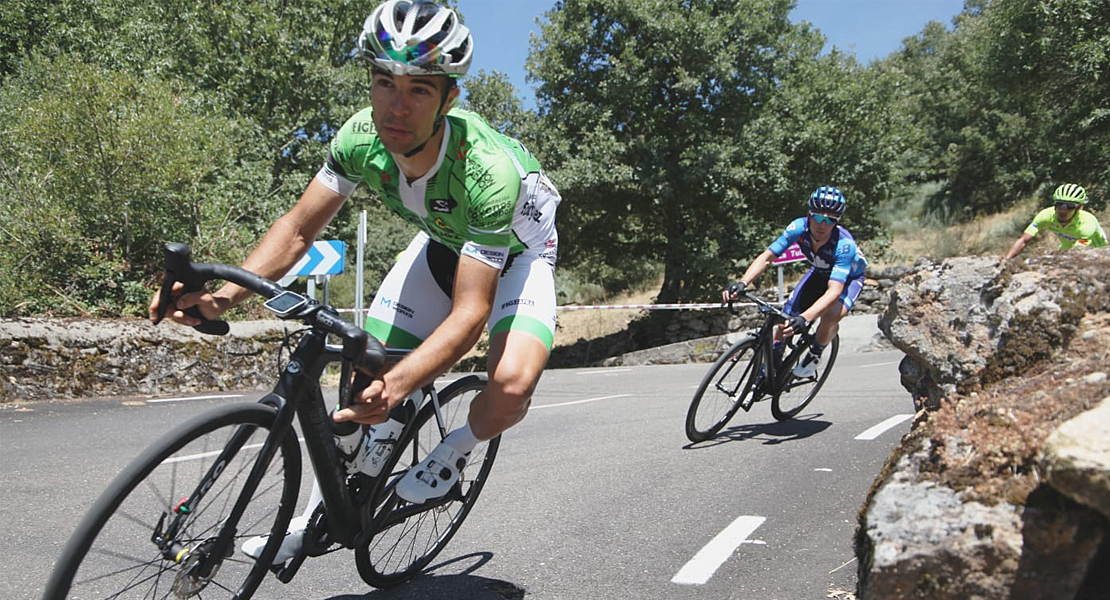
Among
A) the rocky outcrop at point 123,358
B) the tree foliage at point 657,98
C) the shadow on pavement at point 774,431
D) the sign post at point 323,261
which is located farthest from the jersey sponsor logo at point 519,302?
the tree foliage at point 657,98

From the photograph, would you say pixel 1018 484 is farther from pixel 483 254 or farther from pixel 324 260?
pixel 324 260

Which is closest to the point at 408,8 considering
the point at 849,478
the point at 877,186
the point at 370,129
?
the point at 370,129

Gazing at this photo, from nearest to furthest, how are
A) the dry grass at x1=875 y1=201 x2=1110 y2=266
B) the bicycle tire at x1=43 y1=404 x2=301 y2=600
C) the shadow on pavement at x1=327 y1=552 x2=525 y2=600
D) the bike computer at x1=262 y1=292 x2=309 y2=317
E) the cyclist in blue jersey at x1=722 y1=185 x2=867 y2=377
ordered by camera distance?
the bicycle tire at x1=43 y1=404 x2=301 y2=600, the bike computer at x1=262 y1=292 x2=309 y2=317, the shadow on pavement at x1=327 y1=552 x2=525 y2=600, the cyclist in blue jersey at x1=722 y1=185 x2=867 y2=377, the dry grass at x1=875 y1=201 x2=1110 y2=266

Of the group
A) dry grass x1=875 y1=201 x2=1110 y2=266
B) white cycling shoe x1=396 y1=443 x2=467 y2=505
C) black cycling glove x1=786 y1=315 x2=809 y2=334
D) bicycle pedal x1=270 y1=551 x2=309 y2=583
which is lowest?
bicycle pedal x1=270 y1=551 x2=309 y2=583

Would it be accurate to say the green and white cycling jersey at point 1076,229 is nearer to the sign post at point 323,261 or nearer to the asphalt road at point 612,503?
the asphalt road at point 612,503

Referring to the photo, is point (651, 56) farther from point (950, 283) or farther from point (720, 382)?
point (950, 283)

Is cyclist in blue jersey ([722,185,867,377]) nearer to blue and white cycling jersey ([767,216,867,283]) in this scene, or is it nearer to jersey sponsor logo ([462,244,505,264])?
blue and white cycling jersey ([767,216,867,283])

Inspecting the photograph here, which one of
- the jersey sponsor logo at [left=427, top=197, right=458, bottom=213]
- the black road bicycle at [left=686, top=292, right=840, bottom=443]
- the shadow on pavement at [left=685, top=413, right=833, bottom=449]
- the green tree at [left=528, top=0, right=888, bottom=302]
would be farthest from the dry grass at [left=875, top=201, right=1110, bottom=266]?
the jersey sponsor logo at [left=427, top=197, right=458, bottom=213]

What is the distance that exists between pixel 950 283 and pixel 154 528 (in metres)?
3.57

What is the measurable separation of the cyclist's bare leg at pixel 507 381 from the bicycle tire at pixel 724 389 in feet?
11.5

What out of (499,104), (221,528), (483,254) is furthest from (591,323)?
(221,528)

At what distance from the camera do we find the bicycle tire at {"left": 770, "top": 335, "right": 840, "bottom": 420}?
745 centimetres

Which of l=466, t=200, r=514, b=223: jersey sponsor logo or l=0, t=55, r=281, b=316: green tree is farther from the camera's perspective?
l=0, t=55, r=281, b=316: green tree

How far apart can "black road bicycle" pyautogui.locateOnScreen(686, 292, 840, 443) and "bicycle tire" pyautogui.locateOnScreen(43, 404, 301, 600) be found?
4.18 metres
